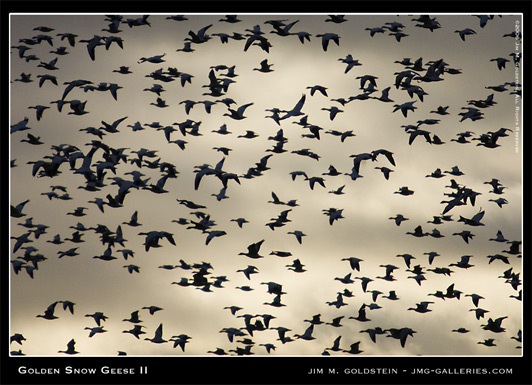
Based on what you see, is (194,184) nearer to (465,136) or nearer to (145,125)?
(145,125)

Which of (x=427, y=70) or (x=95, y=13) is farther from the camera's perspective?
(x=427, y=70)

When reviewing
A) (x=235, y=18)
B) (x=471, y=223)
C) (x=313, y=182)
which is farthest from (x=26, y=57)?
(x=471, y=223)

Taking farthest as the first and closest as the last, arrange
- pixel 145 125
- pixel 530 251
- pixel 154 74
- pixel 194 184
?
pixel 145 125 → pixel 154 74 → pixel 194 184 → pixel 530 251

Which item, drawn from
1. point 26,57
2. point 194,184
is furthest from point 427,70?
point 26,57

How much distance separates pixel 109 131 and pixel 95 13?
15104mm

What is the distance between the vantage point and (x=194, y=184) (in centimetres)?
6144

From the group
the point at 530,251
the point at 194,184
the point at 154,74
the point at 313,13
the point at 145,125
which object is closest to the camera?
the point at 313,13

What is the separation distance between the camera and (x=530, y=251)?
57219 mm

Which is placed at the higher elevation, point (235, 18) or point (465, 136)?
point (235, 18)

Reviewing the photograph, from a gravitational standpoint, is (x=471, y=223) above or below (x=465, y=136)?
below

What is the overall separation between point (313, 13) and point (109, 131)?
764 inches

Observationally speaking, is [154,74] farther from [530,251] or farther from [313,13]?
[530,251]


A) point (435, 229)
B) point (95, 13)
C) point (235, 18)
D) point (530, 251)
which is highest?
point (235, 18)

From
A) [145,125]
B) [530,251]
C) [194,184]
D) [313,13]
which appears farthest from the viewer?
[145,125]
